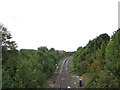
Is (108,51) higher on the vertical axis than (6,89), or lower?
higher

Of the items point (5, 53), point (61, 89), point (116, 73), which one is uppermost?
point (5, 53)

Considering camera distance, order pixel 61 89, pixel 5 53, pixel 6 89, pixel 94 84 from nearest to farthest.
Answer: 1. pixel 6 89
2. pixel 5 53
3. pixel 94 84
4. pixel 61 89

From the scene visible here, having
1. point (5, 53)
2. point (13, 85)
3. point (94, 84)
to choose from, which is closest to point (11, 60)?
point (5, 53)

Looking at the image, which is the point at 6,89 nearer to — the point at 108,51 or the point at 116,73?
the point at 116,73

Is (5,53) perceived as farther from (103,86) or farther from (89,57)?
(89,57)

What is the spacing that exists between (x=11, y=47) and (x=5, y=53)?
158 cm

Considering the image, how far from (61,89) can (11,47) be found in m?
13.7

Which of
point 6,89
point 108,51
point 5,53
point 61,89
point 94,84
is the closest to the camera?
point 6,89

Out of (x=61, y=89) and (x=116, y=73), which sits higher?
(x=116, y=73)

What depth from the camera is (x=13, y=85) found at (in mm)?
23469

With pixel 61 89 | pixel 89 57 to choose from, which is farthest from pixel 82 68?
pixel 61 89

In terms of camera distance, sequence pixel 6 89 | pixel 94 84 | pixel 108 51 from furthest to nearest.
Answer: pixel 108 51 < pixel 94 84 < pixel 6 89

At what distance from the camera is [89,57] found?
171ft

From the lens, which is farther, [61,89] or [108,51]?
[61,89]
